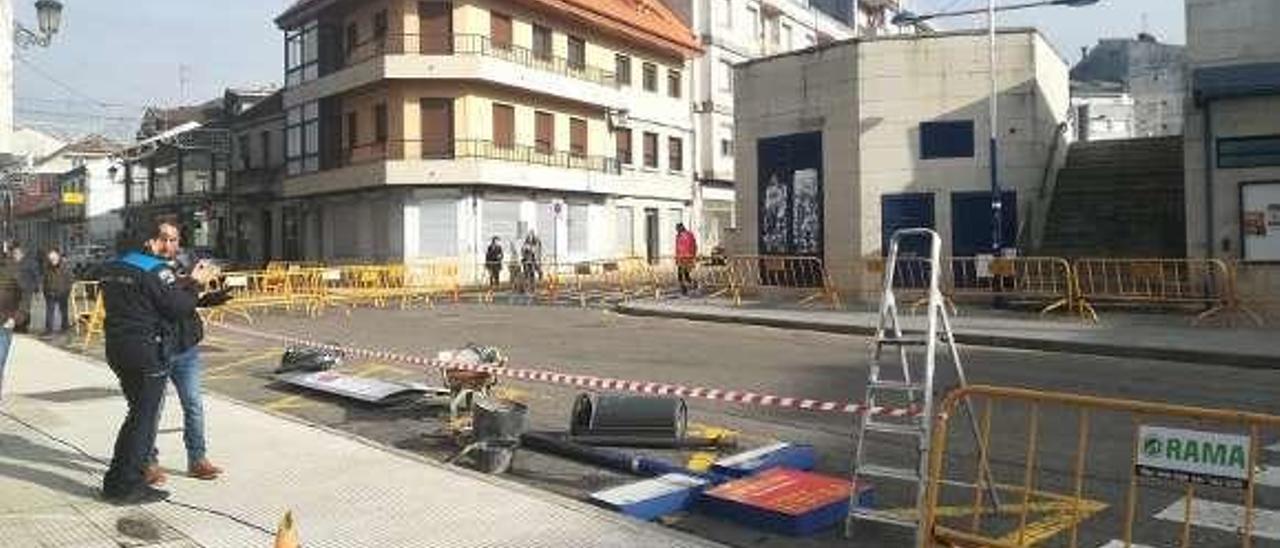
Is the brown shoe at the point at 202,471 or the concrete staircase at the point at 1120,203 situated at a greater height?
the concrete staircase at the point at 1120,203

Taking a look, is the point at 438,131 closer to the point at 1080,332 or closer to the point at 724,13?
the point at 724,13

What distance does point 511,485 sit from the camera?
7770mm

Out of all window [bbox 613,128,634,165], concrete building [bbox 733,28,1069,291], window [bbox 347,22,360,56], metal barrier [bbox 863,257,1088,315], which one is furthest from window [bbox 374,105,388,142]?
metal barrier [bbox 863,257,1088,315]

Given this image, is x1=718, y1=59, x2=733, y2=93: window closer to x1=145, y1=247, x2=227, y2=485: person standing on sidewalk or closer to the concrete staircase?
the concrete staircase

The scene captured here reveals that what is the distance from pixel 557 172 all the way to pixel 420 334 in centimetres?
2448

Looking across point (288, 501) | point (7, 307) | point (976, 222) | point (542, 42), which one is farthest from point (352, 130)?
point (288, 501)

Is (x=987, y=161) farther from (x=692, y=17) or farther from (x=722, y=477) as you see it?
(x=692, y=17)

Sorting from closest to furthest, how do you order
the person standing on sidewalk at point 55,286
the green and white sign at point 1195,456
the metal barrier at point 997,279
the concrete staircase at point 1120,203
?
1. the green and white sign at point 1195,456
2. the metal barrier at point 997,279
3. the person standing on sidewalk at point 55,286
4. the concrete staircase at point 1120,203

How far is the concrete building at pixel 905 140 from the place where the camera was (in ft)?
77.5

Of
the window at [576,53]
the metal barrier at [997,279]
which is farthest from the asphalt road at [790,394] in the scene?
the window at [576,53]

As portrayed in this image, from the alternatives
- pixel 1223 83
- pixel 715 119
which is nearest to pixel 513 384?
pixel 1223 83

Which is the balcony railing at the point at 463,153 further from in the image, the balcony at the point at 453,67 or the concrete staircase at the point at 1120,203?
the concrete staircase at the point at 1120,203

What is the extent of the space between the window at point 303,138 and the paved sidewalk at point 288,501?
35.9 meters

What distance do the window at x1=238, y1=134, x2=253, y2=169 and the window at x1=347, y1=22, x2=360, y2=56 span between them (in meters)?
11.3
